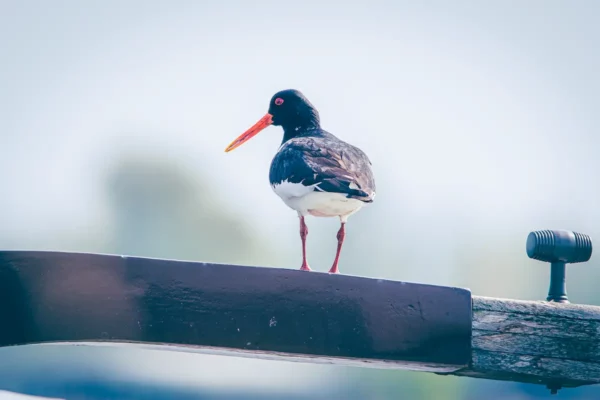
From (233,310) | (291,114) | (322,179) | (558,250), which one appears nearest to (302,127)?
(291,114)

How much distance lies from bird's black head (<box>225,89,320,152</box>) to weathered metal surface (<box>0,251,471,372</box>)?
4499mm

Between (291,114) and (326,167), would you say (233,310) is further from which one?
(291,114)

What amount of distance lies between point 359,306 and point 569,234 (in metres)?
1.09

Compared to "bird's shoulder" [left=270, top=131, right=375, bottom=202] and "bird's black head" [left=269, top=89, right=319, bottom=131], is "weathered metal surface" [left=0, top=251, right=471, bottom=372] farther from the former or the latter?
"bird's black head" [left=269, top=89, right=319, bottom=131]

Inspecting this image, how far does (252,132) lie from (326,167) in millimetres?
2434

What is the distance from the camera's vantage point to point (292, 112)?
8141mm

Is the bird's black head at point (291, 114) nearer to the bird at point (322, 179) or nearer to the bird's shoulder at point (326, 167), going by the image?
the bird at point (322, 179)

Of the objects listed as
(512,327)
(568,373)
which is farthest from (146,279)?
(568,373)

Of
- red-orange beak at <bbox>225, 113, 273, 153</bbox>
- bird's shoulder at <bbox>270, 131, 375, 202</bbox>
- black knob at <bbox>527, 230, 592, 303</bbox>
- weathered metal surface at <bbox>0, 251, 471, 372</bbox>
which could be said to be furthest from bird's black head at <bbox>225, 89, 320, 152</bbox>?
weathered metal surface at <bbox>0, 251, 471, 372</bbox>

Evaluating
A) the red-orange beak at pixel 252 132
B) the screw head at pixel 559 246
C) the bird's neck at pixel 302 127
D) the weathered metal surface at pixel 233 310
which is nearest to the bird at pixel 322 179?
the bird's neck at pixel 302 127

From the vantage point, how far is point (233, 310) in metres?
3.51

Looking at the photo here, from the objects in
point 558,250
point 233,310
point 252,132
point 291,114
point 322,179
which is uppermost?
point 291,114

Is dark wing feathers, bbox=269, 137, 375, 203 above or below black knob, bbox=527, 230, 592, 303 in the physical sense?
above

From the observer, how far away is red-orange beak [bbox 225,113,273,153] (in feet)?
27.5
